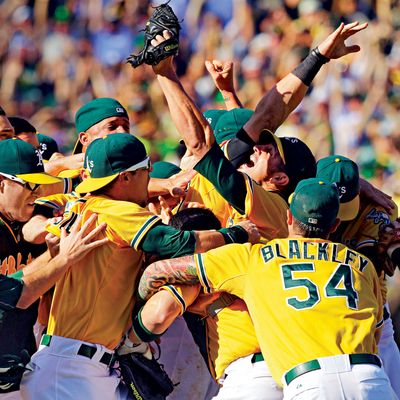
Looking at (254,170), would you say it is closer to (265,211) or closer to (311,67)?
(265,211)

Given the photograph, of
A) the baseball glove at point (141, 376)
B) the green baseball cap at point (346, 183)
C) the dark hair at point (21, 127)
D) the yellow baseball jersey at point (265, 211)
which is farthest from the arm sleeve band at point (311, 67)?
the dark hair at point (21, 127)

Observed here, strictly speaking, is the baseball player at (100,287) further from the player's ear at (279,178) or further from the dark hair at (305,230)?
the player's ear at (279,178)

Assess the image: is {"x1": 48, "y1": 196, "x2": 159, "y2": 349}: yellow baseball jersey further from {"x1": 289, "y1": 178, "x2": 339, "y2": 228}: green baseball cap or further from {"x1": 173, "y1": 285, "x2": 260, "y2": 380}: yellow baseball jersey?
{"x1": 289, "y1": 178, "x2": 339, "y2": 228}: green baseball cap

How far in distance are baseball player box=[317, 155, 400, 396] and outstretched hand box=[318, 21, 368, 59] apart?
701 mm

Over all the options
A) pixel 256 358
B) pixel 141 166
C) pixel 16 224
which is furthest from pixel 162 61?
pixel 256 358

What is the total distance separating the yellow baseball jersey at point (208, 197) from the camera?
16.8ft

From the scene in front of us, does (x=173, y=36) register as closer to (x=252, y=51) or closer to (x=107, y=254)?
(x=107, y=254)

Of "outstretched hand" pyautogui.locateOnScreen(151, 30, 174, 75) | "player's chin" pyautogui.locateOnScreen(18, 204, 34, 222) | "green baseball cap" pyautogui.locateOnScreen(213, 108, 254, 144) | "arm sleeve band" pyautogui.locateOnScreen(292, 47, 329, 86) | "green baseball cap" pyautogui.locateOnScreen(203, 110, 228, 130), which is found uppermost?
"outstretched hand" pyautogui.locateOnScreen(151, 30, 174, 75)

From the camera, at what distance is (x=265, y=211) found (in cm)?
458

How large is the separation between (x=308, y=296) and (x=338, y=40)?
6.50ft

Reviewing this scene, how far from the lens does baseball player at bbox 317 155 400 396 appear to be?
5.41 m

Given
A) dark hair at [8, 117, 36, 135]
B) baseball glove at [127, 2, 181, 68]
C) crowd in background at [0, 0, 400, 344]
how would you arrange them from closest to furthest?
baseball glove at [127, 2, 181, 68] → dark hair at [8, 117, 36, 135] → crowd in background at [0, 0, 400, 344]

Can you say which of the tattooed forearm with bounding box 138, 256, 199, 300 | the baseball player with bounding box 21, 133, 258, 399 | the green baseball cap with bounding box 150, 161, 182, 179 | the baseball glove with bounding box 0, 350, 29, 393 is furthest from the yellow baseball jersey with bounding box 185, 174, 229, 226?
the baseball glove with bounding box 0, 350, 29, 393

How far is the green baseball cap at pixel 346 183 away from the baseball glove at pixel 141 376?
1587mm
